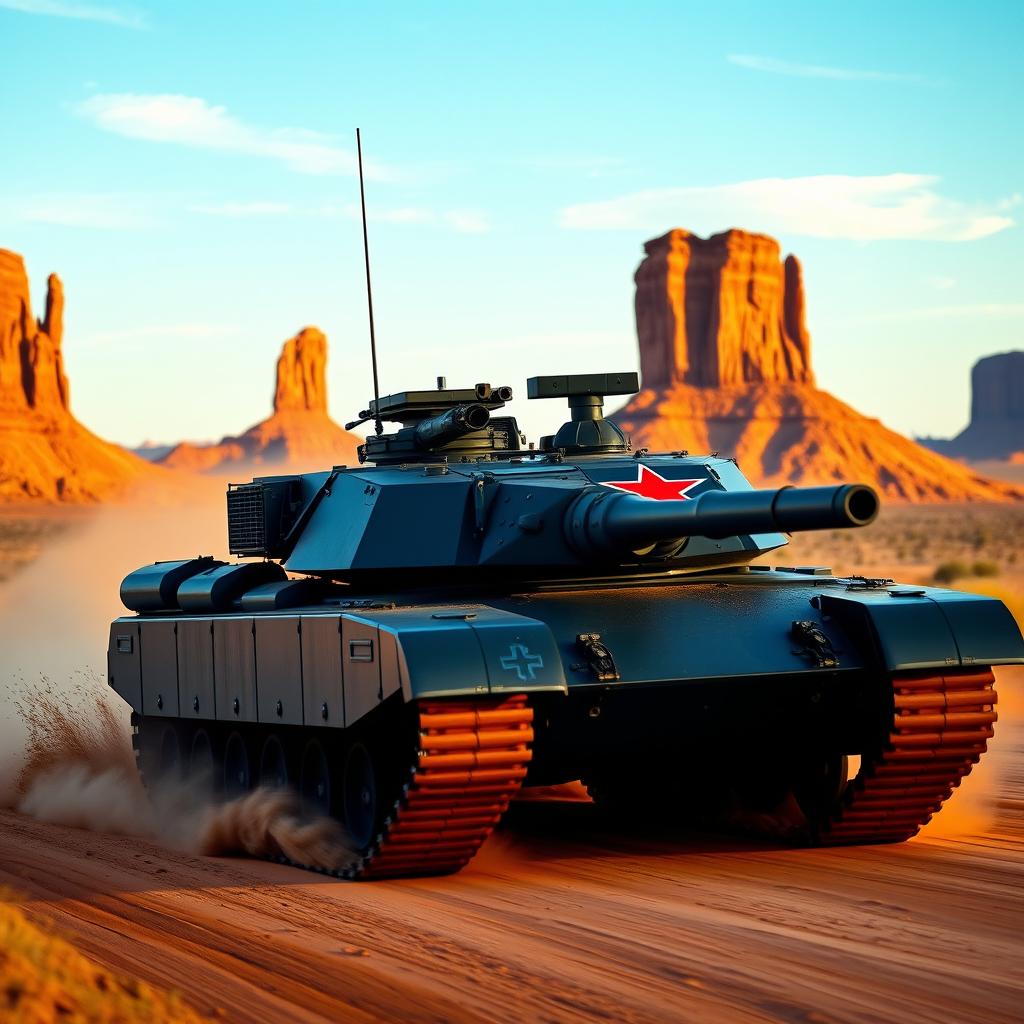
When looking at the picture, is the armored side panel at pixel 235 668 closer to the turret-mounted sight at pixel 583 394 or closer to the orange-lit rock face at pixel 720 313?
the turret-mounted sight at pixel 583 394

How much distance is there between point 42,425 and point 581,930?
95.2 meters

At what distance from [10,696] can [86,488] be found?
236 feet

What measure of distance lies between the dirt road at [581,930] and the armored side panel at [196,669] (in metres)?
1.43

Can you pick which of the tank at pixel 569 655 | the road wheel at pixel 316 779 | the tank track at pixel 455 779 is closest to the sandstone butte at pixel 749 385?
the tank at pixel 569 655

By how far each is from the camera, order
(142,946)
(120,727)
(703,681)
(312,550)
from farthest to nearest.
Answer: (120,727) < (312,550) < (703,681) < (142,946)

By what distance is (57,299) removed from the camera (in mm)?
113188

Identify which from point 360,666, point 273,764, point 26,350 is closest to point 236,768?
point 273,764

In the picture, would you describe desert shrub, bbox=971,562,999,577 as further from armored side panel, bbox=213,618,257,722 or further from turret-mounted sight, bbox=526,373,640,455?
armored side panel, bbox=213,618,257,722

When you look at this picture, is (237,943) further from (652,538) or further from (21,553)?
(21,553)

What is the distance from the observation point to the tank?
10867mm

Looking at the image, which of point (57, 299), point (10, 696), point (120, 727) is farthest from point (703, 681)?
point (57, 299)

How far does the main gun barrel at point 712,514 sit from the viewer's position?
971 cm

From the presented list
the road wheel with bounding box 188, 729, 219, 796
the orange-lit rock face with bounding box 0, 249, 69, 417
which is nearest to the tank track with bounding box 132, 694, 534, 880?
the road wheel with bounding box 188, 729, 219, 796

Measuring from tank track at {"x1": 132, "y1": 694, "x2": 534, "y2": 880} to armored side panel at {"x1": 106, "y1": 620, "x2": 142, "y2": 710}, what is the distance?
5.12 m
